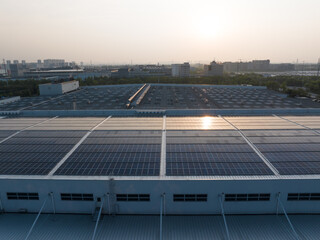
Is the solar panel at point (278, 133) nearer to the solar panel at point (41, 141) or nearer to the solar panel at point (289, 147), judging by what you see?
the solar panel at point (289, 147)

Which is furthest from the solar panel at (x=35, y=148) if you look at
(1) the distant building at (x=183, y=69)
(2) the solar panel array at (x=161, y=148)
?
(1) the distant building at (x=183, y=69)

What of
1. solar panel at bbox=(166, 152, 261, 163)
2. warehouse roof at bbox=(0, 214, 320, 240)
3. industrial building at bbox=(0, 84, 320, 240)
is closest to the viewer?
warehouse roof at bbox=(0, 214, 320, 240)

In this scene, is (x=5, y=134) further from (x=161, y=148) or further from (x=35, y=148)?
(x=161, y=148)

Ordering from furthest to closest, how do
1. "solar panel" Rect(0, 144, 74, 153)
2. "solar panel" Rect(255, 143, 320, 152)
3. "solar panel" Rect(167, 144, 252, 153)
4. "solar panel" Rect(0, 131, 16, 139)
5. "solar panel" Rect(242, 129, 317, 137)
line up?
"solar panel" Rect(0, 131, 16, 139), "solar panel" Rect(242, 129, 317, 137), "solar panel" Rect(0, 144, 74, 153), "solar panel" Rect(167, 144, 252, 153), "solar panel" Rect(255, 143, 320, 152)

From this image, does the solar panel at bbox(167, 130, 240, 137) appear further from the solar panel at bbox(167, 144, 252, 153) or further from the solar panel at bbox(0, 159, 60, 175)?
the solar panel at bbox(0, 159, 60, 175)

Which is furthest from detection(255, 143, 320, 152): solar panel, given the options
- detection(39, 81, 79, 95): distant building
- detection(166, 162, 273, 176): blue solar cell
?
detection(39, 81, 79, 95): distant building

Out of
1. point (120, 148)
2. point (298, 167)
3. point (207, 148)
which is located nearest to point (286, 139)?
point (298, 167)

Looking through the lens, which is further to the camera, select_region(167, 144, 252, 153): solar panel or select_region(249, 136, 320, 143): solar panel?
select_region(249, 136, 320, 143): solar panel

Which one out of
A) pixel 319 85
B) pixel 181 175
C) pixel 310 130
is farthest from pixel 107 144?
pixel 319 85
